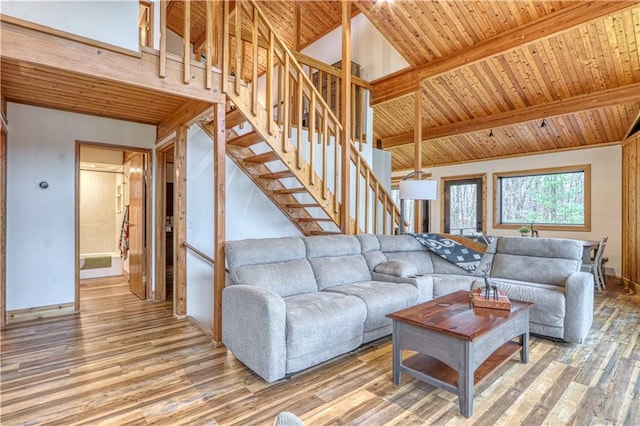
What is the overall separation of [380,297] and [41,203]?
13.1ft

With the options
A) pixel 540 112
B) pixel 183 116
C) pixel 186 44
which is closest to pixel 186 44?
pixel 186 44

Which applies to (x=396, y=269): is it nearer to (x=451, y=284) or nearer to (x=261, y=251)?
(x=451, y=284)

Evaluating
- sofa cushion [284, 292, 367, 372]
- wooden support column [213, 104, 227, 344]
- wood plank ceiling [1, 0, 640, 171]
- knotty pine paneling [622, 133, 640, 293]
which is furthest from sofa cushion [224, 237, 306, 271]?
knotty pine paneling [622, 133, 640, 293]

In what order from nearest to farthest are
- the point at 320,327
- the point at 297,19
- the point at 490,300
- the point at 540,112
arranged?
the point at 320,327 → the point at 490,300 → the point at 540,112 → the point at 297,19

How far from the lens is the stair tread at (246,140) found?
12.2 feet

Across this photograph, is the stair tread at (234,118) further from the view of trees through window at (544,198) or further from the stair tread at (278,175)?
the view of trees through window at (544,198)

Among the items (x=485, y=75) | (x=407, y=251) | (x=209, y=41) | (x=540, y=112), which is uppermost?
(x=485, y=75)

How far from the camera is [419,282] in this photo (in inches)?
136

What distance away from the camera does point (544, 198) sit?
7.28 metres

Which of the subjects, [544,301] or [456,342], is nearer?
[456,342]

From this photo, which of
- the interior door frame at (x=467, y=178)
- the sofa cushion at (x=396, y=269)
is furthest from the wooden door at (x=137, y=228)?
the interior door frame at (x=467, y=178)

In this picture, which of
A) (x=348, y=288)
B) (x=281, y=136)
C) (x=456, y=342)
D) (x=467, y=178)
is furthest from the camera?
(x=467, y=178)

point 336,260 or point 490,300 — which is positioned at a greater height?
point 336,260

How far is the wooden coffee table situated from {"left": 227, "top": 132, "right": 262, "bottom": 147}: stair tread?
2.39 meters
